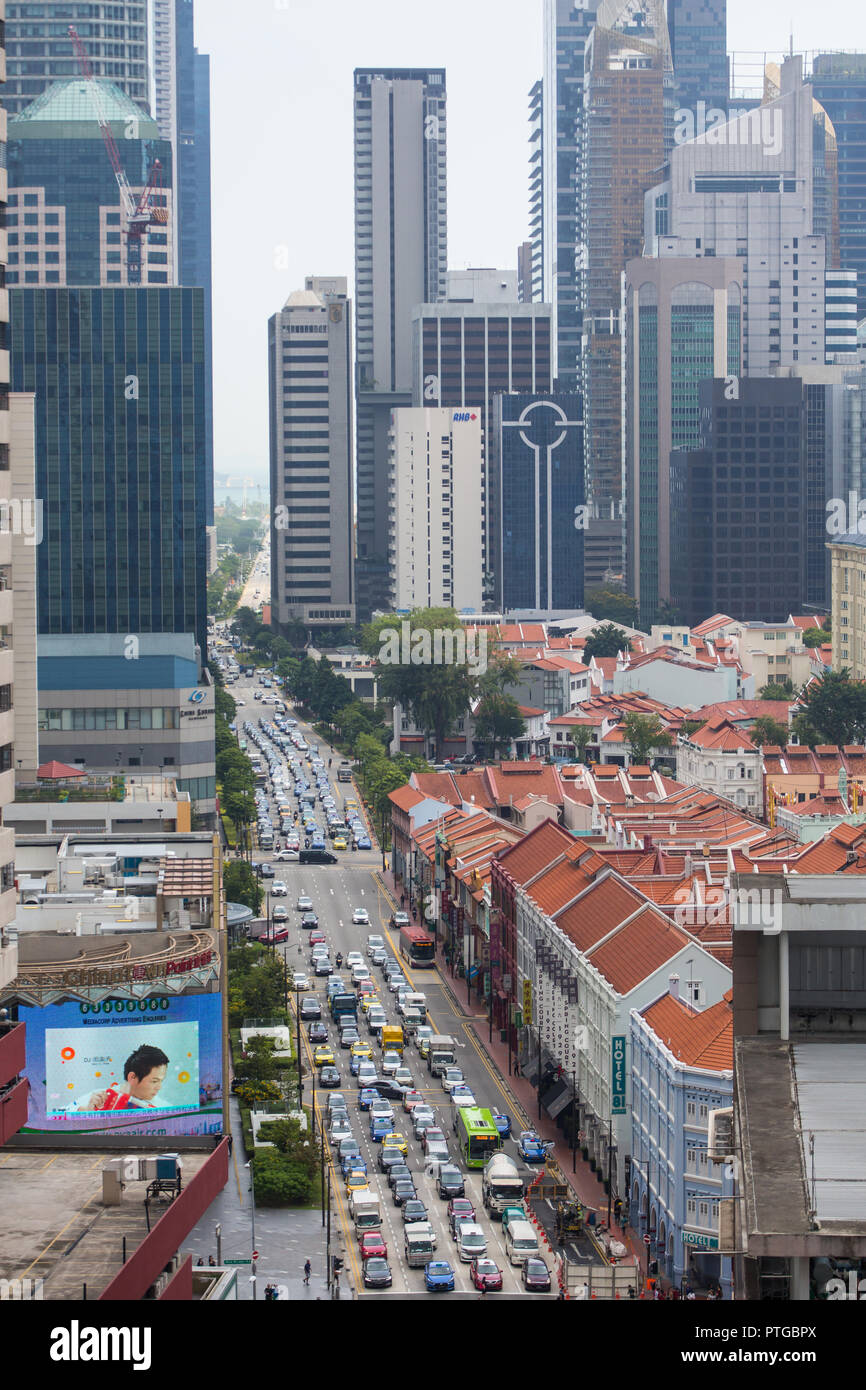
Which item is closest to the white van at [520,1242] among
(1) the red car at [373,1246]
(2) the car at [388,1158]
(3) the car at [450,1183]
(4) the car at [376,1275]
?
(1) the red car at [373,1246]

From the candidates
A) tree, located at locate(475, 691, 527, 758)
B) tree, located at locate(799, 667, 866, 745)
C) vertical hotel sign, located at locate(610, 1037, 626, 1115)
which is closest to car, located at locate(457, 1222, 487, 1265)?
vertical hotel sign, located at locate(610, 1037, 626, 1115)

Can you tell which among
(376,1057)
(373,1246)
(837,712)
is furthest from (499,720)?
(373,1246)

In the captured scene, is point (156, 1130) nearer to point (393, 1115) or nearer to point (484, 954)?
point (393, 1115)

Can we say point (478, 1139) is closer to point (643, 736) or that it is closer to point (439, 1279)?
point (439, 1279)

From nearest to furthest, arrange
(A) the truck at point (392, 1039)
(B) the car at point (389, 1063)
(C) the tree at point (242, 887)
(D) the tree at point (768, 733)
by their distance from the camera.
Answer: (B) the car at point (389, 1063), (A) the truck at point (392, 1039), (C) the tree at point (242, 887), (D) the tree at point (768, 733)

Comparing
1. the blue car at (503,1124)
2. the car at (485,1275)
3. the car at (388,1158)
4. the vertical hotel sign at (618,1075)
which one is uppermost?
the vertical hotel sign at (618,1075)

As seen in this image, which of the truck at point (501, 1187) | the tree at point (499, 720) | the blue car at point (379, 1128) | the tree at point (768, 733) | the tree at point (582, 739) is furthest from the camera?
the tree at point (499, 720)

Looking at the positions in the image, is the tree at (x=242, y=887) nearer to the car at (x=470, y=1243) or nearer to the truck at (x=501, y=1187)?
the truck at (x=501, y=1187)
